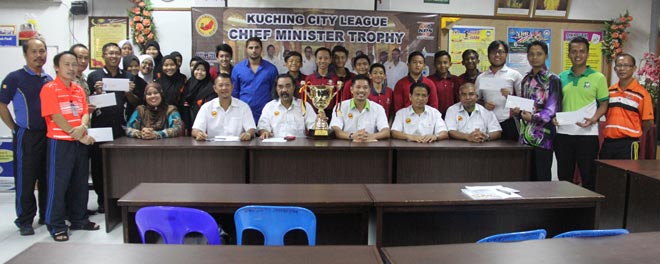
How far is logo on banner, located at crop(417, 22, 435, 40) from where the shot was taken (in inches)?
217

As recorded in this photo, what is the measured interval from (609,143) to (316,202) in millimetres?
2923

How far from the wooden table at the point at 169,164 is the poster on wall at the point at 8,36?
293 cm

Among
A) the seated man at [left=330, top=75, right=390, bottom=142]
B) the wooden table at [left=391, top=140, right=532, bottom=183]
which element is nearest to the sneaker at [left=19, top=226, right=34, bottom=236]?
the seated man at [left=330, top=75, right=390, bottom=142]

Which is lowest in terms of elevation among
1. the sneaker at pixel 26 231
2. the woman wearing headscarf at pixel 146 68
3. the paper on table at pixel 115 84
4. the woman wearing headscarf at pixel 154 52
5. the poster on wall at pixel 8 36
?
the sneaker at pixel 26 231

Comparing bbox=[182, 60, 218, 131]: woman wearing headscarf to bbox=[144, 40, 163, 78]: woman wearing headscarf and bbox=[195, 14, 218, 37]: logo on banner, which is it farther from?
bbox=[195, 14, 218, 37]: logo on banner

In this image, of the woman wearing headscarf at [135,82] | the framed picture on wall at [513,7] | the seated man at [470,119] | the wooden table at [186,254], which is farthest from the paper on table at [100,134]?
the framed picture on wall at [513,7]

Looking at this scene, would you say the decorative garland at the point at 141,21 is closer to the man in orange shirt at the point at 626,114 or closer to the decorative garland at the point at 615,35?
the man in orange shirt at the point at 626,114

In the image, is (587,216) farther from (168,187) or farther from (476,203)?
(168,187)

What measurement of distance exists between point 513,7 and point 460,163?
3029mm

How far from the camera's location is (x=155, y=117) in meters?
3.95

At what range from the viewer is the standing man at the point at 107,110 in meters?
4.04

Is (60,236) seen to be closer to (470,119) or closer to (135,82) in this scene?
(135,82)

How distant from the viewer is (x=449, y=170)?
361 cm

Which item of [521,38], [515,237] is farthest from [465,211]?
[521,38]
